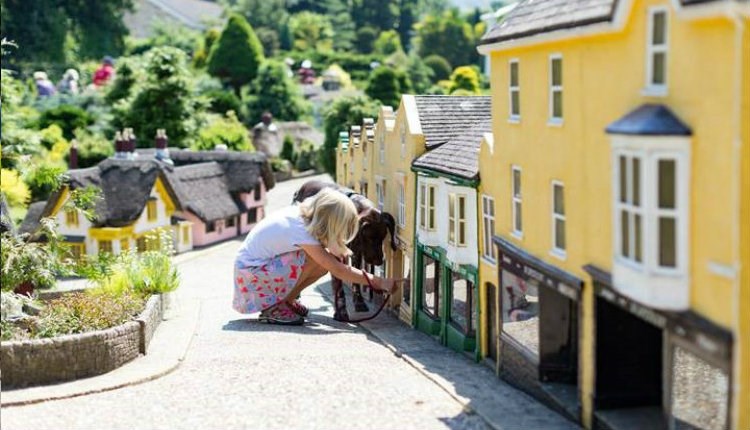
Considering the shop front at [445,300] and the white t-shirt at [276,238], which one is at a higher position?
the white t-shirt at [276,238]

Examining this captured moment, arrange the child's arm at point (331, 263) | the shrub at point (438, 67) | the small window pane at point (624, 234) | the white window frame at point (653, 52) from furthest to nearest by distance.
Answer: the shrub at point (438, 67)
the child's arm at point (331, 263)
the small window pane at point (624, 234)
the white window frame at point (653, 52)

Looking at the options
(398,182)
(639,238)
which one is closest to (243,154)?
(398,182)

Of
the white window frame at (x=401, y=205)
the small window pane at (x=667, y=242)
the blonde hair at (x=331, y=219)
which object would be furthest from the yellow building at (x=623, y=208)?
the white window frame at (x=401, y=205)

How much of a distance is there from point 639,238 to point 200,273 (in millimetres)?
27936

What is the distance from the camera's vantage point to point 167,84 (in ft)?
206

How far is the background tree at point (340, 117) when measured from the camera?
56.5 metres

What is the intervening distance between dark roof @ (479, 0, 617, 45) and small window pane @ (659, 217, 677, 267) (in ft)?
8.90

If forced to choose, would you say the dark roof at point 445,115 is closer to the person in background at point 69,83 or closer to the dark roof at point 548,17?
the dark roof at point 548,17

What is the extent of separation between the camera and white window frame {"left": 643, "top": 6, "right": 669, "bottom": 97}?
12.0 metres

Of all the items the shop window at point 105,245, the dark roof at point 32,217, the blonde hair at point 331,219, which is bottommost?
the shop window at point 105,245

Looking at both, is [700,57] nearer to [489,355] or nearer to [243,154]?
[489,355]

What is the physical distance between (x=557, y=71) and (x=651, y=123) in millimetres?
3790

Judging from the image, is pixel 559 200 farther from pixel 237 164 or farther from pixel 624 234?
pixel 237 164

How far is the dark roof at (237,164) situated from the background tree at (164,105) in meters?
8.61
